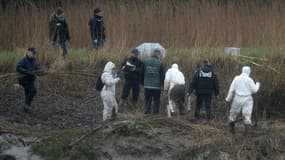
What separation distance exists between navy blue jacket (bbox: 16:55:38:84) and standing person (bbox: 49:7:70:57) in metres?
4.37

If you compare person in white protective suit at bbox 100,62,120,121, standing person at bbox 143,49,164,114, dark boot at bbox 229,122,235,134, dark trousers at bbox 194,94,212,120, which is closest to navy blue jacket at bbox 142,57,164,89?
standing person at bbox 143,49,164,114

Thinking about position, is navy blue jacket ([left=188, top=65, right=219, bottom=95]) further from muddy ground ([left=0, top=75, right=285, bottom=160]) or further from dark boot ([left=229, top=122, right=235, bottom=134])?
dark boot ([left=229, top=122, right=235, bottom=134])

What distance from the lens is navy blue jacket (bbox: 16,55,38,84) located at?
19156mm

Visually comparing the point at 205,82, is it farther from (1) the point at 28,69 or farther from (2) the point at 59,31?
(2) the point at 59,31

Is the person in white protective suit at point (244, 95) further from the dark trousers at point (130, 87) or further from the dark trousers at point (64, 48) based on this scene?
the dark trousers at point (64, 48)

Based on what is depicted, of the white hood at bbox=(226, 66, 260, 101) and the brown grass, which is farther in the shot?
the brown grass

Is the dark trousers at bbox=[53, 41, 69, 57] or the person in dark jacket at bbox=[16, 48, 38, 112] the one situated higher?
the dark trousers at bbox=[53, 41, 69, 57]

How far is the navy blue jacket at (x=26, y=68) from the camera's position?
754 inches

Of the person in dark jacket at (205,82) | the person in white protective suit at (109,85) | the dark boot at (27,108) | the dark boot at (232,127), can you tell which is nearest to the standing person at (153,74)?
the person in dark jacket at (205,82)

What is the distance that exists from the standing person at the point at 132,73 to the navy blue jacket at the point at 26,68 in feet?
7.71

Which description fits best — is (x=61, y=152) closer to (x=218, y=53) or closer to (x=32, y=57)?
(x=32, y=57)

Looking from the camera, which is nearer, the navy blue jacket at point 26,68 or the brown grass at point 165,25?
the navy blue jacket at point 26,68

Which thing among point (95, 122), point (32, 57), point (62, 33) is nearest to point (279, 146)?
point (95, 122)

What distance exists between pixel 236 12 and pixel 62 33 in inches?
259
